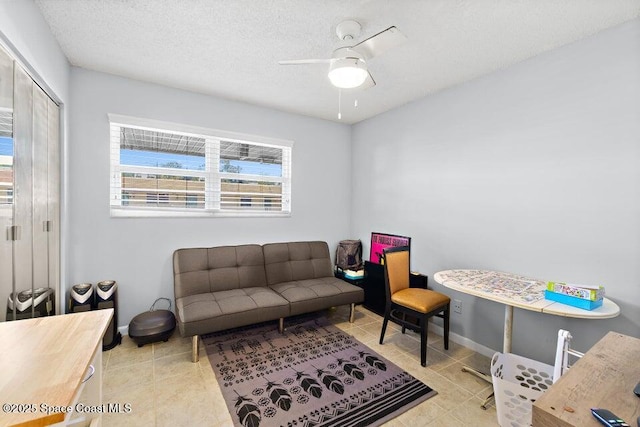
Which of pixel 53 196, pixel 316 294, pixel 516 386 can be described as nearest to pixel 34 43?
pixel 53 196

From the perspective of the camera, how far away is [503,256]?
99.5 inches

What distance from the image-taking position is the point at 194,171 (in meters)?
3.22

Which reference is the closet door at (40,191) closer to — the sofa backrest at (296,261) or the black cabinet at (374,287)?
the sofa backrest at (296,261)

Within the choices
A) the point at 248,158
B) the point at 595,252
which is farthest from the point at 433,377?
the point at 248,158

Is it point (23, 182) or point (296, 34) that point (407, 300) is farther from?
point (23, 182)

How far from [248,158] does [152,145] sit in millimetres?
1059

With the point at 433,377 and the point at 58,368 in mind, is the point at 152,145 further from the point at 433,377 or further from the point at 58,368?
the point at 433,377

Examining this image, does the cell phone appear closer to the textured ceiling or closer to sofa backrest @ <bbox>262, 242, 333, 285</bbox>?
the textured ceiling

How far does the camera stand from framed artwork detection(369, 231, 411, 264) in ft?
11.5

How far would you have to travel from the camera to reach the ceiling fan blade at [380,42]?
5.59 ft

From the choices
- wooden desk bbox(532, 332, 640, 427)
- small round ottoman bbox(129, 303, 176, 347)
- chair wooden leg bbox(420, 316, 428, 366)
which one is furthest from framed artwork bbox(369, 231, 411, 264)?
small round ottoman bbox(129, 303, 176, 347)

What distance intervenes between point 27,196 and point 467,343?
3728 mm

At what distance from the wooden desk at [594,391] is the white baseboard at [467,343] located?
1597 millimetres

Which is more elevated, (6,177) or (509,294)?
(6,177)
